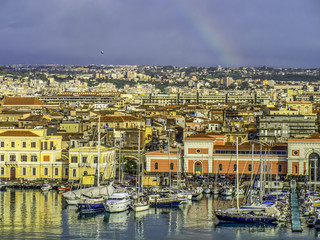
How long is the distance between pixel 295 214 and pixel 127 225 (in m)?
7.67

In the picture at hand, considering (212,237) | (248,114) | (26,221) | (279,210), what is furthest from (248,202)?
(248,114)

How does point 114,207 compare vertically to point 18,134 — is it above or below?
below

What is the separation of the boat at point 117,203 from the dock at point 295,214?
7627mm

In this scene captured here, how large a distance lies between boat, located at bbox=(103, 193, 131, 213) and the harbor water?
Result: 1.13 feet

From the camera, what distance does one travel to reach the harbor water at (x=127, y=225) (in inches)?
1240

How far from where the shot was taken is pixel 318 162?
45688 mm

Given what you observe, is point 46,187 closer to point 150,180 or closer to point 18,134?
point 18,134

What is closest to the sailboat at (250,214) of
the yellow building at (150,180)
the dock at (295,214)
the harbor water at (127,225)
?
the harbor water at (127,225)

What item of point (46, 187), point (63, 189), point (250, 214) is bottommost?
point (250, 214)

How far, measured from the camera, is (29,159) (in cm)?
4719

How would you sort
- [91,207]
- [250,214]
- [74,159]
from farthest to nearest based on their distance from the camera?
[74,159], [91,207], [250,214]

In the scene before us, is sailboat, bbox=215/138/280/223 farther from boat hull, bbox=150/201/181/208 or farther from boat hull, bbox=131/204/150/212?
boat hull, bbox=150/201/181/208

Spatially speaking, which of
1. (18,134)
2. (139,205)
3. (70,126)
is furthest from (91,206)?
(70,126)

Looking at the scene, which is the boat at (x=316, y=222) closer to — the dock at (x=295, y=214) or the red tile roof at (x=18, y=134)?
the dock at (x=295, y=214)
